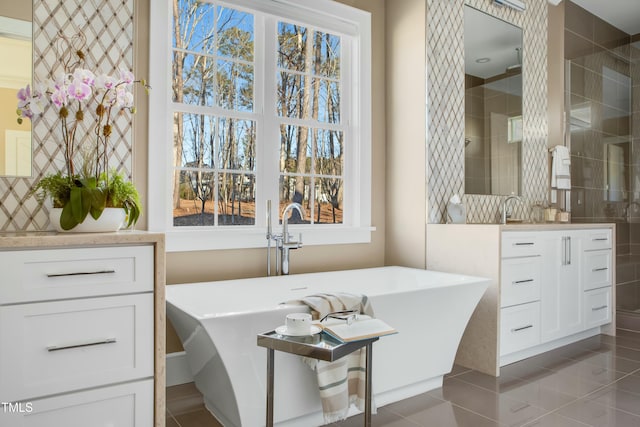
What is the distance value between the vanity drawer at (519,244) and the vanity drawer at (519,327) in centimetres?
35

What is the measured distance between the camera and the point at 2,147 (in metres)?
2.23

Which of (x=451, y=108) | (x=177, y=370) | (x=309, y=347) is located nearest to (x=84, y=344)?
(x=309, y=347)

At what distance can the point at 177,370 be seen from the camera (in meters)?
2.79

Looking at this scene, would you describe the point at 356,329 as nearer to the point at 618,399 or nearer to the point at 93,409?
the point at 93,409

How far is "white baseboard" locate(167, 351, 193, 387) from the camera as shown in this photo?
9.07ft

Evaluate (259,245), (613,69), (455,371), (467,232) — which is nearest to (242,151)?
(259,245)

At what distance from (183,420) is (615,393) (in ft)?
7.81

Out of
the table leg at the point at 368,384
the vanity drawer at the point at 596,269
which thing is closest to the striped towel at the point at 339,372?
the table leg at the point at 368,384

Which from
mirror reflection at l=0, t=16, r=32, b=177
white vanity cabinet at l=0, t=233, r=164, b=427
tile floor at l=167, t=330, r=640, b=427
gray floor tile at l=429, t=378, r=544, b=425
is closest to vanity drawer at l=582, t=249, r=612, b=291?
tile floor at l=167, t=330, r=640, b=427

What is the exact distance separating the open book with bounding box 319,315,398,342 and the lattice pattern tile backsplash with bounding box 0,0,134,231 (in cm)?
151

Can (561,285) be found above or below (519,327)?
above

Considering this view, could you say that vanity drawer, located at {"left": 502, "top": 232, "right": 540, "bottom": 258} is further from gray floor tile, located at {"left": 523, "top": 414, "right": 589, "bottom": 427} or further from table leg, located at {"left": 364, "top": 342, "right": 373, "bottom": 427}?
table leg, located at {"left": 364, "top": 342, "right": 373, "bottom": 427}

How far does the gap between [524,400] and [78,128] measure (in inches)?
110

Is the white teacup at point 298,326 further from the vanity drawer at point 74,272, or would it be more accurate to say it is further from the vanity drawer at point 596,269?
the vanity drawer at point 596,269
